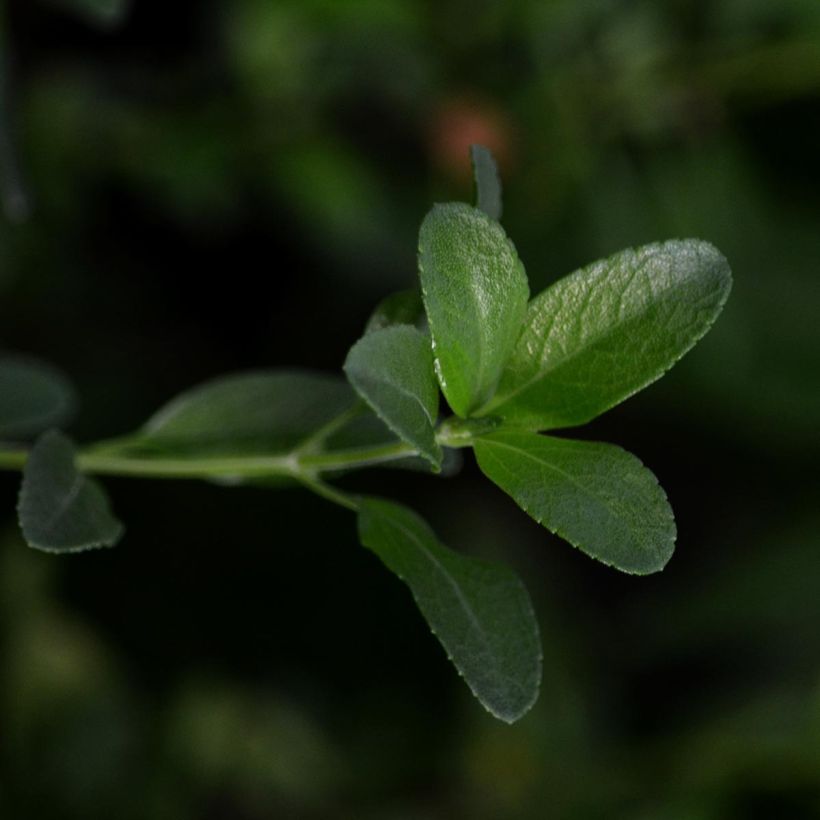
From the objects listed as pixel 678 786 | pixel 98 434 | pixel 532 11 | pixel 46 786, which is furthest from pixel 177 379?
pixel 678 786

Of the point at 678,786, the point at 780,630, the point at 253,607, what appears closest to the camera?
the point at 678,786

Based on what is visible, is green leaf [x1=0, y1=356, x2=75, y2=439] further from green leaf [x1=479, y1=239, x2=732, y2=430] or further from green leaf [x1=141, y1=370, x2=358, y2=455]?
green leaf [x1=479, y1=239, x2=732, y2=430]

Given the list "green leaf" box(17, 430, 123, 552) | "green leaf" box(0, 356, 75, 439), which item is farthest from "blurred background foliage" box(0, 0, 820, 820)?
"green leaf" box(17, 430, 123, 552)

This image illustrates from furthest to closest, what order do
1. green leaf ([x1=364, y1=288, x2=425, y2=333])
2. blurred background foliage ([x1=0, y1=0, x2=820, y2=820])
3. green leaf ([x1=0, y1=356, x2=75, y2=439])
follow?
blurred background foliage ([x1=0, y1=0, x2=820, y2=820]), green leaf ([x1=0, y1=356, x2=75, y2=439]), green leaf ([x1=364, y1=288, x2=425, y2=333])

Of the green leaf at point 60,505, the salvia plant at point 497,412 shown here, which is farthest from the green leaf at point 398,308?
the green leaf at point 60,505

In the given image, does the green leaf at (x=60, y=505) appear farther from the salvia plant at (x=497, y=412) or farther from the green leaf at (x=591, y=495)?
the green leaf at (x=591, y=495)

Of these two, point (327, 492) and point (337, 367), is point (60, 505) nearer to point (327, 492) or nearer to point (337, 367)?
point (327, 492)

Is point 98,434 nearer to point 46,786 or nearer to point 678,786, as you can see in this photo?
point 46,786
